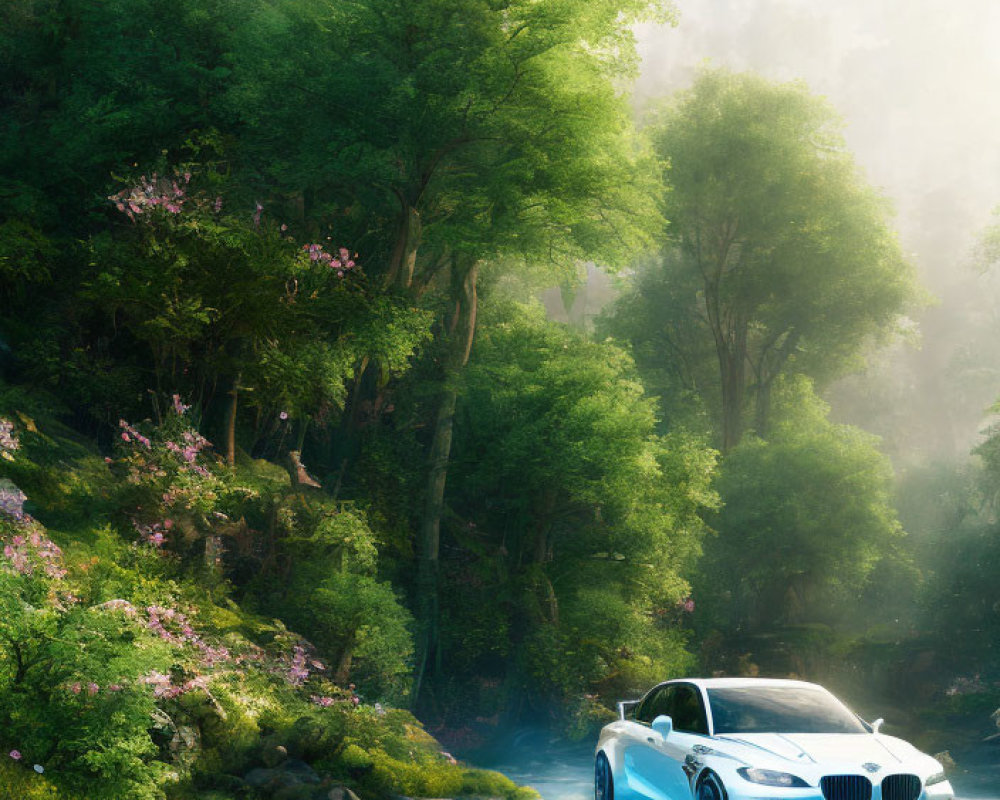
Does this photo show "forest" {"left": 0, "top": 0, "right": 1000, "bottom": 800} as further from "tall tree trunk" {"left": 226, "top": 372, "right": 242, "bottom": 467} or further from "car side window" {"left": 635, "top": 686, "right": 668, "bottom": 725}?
"car side window" {"left": 635, "top": 686, "right": 668, "bottom": 725}

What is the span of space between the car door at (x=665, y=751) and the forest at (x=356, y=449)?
4.06m

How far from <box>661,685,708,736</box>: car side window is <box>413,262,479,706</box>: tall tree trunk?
13.2m

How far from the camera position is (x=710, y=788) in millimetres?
7848

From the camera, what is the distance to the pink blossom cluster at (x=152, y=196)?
16.1 metres

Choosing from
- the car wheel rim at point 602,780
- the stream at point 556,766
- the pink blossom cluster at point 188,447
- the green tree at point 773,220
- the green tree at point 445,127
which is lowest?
the stream at point 556,766

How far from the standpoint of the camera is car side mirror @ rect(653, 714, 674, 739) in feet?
29.6

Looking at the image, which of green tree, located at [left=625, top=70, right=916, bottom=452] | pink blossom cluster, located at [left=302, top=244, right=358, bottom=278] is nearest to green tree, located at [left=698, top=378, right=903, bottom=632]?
green tree, located at [left=625, top=70, right=916, bottom=452]

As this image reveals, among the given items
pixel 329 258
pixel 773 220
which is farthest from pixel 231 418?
pixel 773 220

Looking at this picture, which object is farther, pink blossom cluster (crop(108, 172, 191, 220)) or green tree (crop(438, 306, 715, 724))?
green tree (crop(438, 306, 715, 724))

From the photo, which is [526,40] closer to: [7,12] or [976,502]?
[7,12]

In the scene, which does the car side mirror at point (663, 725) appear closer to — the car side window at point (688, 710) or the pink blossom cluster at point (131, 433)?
the car side window at point (688, 710)

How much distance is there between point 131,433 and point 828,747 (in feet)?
40.3

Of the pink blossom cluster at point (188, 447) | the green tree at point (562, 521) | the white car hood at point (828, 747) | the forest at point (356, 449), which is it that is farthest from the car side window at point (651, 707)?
the green tree at point (562, 521)

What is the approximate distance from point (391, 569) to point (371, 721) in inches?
319
